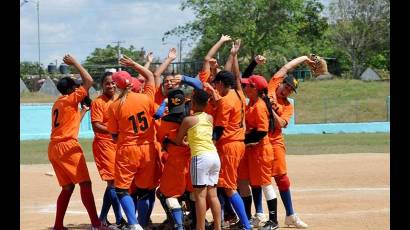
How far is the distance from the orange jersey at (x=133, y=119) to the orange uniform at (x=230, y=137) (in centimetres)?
91

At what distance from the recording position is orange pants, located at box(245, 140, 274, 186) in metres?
10.4

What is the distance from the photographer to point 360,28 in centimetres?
7006

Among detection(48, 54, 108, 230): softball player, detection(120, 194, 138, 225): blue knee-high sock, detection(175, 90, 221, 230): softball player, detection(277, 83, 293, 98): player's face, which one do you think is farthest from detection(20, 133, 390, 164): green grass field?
detection(175, 90, 221, 230): softball player

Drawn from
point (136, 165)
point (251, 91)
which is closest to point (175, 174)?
point (136, 165)

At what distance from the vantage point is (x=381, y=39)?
230ft

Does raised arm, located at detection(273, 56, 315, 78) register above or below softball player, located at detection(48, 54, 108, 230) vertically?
above

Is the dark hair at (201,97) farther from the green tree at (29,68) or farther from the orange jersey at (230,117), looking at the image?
the green tree at (29,68)

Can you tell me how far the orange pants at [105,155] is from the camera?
10695 mm

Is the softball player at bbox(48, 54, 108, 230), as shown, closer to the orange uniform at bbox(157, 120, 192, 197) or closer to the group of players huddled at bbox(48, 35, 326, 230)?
the group of players huddled at bbox(48, 35, 326, 230)

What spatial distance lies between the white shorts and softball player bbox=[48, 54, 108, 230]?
5.79 ft
